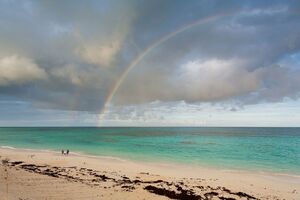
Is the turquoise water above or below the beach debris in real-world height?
Answer: below

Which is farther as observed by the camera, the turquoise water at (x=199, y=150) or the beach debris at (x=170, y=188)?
the turquoise water at (x=199, y=150)

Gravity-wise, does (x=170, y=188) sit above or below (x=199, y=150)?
above

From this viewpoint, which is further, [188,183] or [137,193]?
[188,183]

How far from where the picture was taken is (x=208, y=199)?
15.4 m

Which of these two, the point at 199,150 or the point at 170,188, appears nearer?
the point at 170,188

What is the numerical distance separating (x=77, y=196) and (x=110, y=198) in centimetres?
164

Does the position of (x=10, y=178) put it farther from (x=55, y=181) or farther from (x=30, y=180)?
(x=55, y=181)

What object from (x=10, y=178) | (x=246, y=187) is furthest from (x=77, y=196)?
(x=246, y=187)

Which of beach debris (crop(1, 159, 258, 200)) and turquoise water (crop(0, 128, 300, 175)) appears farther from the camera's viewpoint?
turquoise water (crop(0, 128, 300, 175))

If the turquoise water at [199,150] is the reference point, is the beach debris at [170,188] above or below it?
above

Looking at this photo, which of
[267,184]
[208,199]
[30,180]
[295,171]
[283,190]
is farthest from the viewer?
[295,171]

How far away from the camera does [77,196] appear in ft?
46.7

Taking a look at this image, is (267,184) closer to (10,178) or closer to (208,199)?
(208,199)

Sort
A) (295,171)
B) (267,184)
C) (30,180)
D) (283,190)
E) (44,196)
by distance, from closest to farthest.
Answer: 1. (44,196)
2. (30,180)
3. (283,190)
4. (267,184)
5. (295,171)
